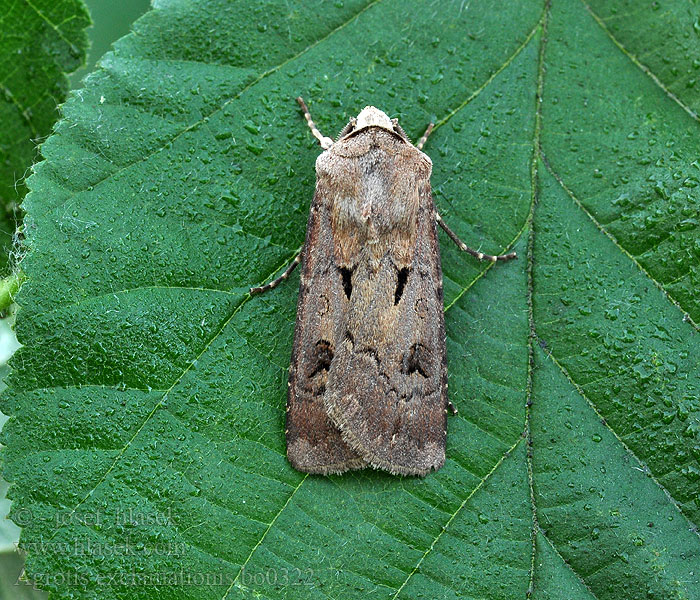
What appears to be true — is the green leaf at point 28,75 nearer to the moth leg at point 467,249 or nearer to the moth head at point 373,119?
the moth head at point 373,119

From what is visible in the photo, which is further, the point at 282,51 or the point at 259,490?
Answer: the point at 282,51

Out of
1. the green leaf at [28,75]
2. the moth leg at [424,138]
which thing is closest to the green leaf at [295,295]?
the moth leg at [424,138]

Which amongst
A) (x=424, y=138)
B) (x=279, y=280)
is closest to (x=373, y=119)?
(x=424, y=138)

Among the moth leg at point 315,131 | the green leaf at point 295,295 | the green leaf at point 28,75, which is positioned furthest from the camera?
the moth leg at point 315,131

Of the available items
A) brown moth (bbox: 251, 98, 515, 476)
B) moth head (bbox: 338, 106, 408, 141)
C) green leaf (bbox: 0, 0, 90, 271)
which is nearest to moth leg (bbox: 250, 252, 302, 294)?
brown moth (bbox: 251, 98, 515, 476)

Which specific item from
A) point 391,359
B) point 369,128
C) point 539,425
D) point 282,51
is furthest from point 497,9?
point 539,425

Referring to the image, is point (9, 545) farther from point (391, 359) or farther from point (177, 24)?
point (177, 24)
